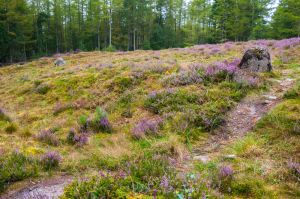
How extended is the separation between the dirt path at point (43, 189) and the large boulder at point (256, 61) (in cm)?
783

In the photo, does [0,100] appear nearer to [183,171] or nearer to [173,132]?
[173,132]

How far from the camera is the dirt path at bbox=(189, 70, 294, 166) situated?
16.8 feet

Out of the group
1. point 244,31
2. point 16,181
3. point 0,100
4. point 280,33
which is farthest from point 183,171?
point 244,31

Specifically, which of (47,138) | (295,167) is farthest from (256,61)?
(47,138)

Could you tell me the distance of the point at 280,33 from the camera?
3728cm

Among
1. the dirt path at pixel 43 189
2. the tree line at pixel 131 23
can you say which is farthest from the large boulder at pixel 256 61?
the tree line at pixel 131 23

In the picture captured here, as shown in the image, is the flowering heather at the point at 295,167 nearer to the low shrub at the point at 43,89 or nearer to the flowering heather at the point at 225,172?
the flowering heather at the point at 225,172

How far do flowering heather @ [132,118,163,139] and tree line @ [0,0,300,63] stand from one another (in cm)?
3435

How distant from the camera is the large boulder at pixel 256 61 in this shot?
900cm

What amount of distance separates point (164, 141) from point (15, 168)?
3064 millimetres

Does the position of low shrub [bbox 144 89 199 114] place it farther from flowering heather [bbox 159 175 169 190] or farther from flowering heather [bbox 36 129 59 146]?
flowering heather [bbox 159 175 169 190]

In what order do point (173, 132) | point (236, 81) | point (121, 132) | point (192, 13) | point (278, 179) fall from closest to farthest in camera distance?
point (278, 179) → point (173, 132) → point (121, 132) → point (236, 81) → point (192, 13)

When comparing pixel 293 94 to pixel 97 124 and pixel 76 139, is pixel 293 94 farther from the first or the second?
pixel 76 139

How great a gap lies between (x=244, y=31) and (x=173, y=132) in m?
42.5
